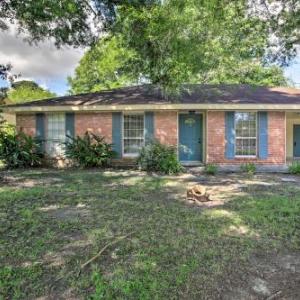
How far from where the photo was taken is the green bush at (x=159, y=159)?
1258 centimetres

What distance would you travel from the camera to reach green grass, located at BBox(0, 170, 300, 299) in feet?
12.5

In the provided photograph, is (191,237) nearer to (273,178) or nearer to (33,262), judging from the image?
(33,262)

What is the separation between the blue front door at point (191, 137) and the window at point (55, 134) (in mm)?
4860

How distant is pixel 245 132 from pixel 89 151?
20.3 feet

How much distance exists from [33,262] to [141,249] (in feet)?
4.42

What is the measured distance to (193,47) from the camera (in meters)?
10.1

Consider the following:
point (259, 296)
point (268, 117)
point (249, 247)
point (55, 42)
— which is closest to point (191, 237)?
point (249, 247)

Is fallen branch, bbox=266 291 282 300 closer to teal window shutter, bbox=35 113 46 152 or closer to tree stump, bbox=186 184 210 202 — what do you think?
tree stump, bbox=186 184 210 202

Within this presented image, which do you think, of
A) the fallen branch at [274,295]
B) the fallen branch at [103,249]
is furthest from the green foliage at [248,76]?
the fallen branch at [274,295]

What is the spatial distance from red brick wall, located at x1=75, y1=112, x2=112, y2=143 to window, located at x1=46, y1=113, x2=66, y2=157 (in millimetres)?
645

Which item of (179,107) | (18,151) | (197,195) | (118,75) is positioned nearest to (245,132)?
(179,107)

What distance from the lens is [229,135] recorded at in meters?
14.2

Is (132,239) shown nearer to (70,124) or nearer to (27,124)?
(70,124)

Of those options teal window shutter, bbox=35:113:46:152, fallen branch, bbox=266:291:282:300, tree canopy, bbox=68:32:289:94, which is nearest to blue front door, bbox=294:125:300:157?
tree canopy, bbox=68:32:289:94
